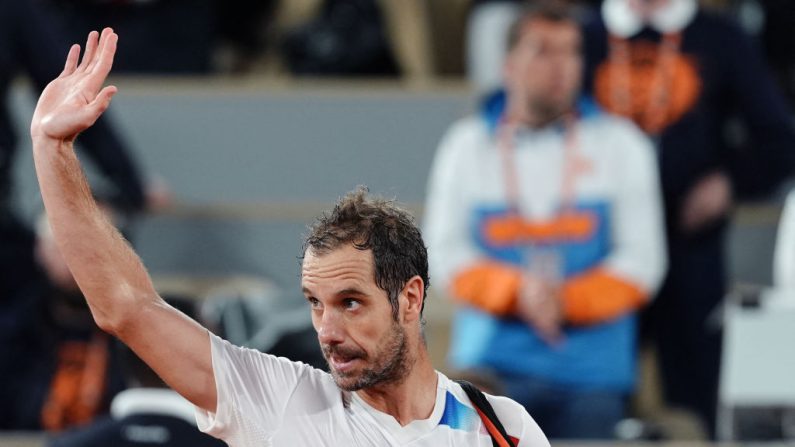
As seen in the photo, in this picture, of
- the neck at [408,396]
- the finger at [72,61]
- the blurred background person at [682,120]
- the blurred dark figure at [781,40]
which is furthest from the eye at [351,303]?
the blurred dark figure at [781,40]

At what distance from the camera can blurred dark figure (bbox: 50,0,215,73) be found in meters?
6.40

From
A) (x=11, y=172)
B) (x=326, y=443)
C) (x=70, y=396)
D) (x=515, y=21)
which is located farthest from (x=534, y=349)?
(x=326, y=443)

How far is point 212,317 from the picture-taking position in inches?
214

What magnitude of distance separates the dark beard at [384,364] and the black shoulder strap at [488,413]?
0.17 meters

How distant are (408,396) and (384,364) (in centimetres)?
13

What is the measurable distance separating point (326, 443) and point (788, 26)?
4360 millimetres

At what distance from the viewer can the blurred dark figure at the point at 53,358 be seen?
5.39m

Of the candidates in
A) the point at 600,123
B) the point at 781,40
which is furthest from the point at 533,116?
the point at 781,40

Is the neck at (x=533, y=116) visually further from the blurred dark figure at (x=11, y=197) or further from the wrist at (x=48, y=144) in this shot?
the wrist at (x=48, y=144)

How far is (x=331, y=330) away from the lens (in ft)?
8.03

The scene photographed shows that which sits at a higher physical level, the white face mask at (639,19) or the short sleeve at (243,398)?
the white face mask at (639,19)

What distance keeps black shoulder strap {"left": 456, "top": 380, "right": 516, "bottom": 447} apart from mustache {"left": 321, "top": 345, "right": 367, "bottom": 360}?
1.01 ft

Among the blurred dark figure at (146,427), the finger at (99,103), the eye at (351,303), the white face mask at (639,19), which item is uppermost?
the white face mask at (639,19)

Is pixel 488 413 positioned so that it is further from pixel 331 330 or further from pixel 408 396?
pixel 331 330
